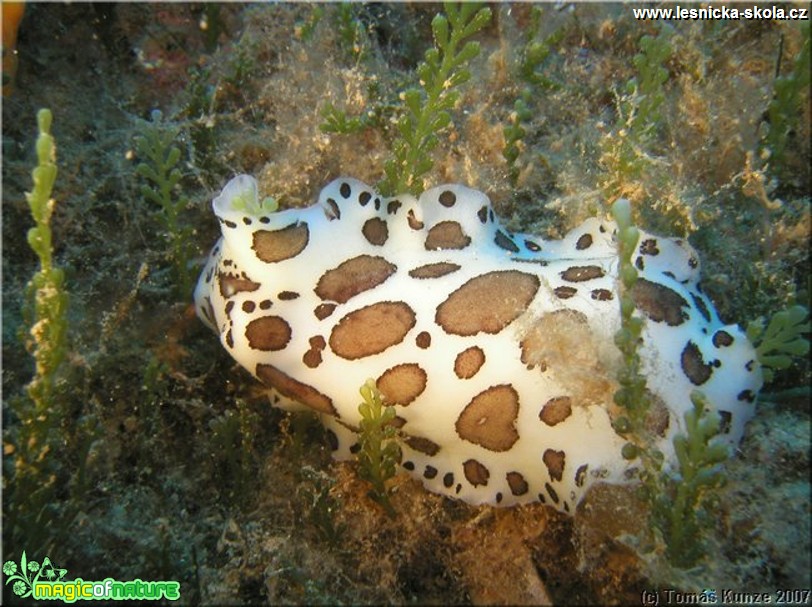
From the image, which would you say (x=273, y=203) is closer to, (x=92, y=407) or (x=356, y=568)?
(x=92, y=407)

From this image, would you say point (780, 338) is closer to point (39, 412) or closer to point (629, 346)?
point (629, 346)

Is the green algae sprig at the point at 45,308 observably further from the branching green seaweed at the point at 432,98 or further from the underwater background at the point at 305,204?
the branching green seaweed at the point at 432,98

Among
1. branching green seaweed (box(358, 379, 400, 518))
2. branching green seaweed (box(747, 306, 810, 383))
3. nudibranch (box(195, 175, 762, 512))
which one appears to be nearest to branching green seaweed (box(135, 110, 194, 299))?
nudibranch (box(195, 175, 762, 512))

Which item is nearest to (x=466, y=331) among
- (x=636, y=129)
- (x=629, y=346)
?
(x=629, y=346)

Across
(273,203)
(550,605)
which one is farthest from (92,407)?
(550,605)

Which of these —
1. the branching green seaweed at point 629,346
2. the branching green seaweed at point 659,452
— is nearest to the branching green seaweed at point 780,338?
the branching green seaweed at point 659,452
